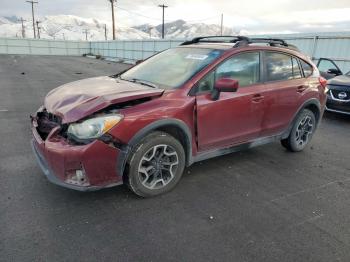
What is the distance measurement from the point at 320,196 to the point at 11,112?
6714 millimetres

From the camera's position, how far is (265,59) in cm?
430

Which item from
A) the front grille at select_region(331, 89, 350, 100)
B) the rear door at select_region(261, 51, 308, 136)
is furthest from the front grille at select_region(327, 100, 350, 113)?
the rear door at select_region(261, 51, 308, 136)

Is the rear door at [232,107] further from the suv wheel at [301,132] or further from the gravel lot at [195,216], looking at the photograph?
the suv wheel at [301,132]

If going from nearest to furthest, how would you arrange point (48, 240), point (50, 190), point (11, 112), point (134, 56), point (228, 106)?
1. point (48, 240)
2. point (50, 190)
3. point (228, 106)
4. point (11, 112)
5. point (134, 56)

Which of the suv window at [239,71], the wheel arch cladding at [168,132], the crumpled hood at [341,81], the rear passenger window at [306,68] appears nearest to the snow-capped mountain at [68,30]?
the crumpled hood at [341,81]

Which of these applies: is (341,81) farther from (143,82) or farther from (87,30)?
(87,30)

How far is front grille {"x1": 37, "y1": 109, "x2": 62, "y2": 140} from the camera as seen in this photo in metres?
3.30

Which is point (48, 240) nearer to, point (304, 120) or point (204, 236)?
point (204, 236)

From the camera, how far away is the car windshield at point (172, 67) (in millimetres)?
3744

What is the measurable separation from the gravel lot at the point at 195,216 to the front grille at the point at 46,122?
0.65 metres

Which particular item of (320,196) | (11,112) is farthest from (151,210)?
(11,112)

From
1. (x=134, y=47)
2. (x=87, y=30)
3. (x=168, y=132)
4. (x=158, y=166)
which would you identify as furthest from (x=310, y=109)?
(x=87, y=30)

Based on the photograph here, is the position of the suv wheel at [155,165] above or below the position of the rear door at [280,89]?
below

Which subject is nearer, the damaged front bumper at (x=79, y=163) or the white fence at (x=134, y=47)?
the damaged front bumper at (x=79, y=163)
